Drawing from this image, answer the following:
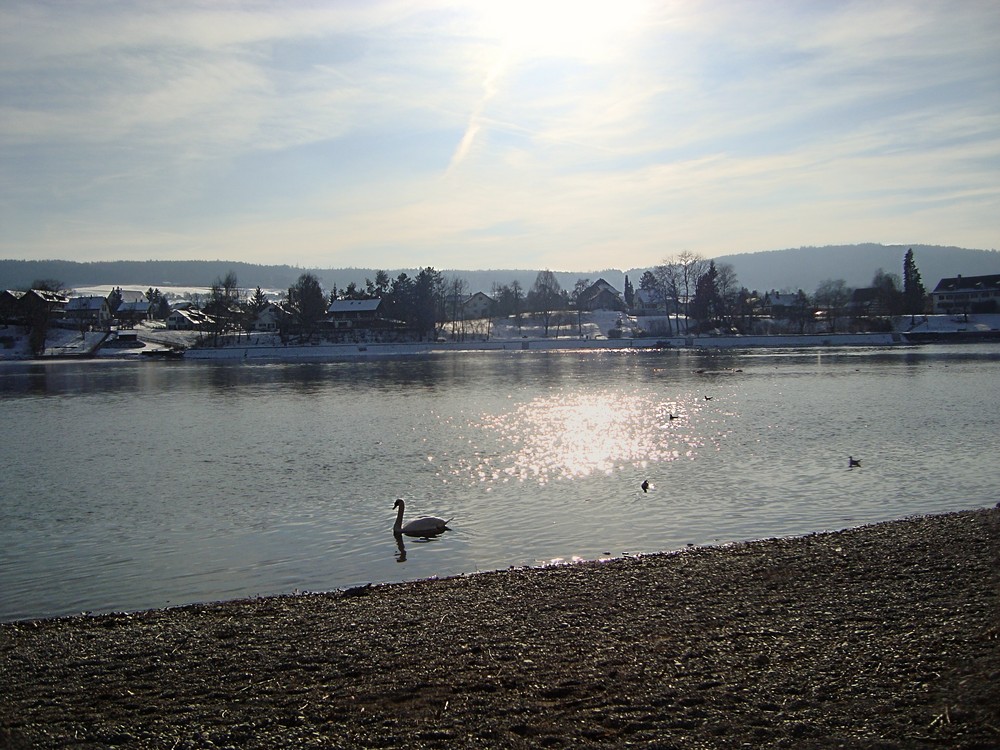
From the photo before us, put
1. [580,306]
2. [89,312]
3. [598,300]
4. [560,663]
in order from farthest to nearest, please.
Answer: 1. [598,300]
2. [580,306]
3. [89,312]
4. [560,663]

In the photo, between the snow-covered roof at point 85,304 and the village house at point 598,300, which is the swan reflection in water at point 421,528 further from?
the village house at point 598,300

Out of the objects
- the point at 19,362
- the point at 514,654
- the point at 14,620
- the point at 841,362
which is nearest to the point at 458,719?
the point at 514,654

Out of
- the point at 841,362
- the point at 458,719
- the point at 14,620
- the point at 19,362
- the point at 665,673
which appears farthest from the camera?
the point at 19,362

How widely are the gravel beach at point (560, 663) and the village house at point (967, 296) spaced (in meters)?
121

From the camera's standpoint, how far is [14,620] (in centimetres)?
1165

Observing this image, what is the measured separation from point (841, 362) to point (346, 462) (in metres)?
56.9

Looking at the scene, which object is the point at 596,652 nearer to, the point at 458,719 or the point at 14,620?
the point at 458,719

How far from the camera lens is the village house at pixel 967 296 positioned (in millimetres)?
116781

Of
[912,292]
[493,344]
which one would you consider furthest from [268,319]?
[912,292]

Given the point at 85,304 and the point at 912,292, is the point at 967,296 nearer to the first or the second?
the point at 912,292

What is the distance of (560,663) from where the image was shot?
8.61m

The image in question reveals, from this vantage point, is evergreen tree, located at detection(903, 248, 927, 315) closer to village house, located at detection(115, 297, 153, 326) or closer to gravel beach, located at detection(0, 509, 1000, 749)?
gravel beach, located at detection(0, 509, 1000, 749)

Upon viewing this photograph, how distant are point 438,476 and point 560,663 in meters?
14.3

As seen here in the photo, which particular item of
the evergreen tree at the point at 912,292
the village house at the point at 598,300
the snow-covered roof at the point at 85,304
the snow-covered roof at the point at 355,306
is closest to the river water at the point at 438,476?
the evergreen tree at the point at 912,292
